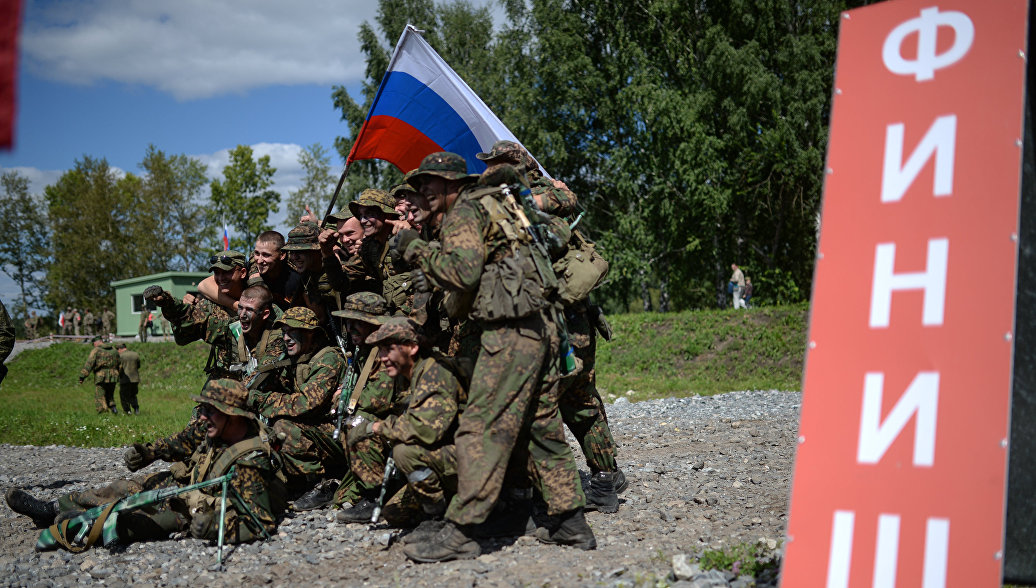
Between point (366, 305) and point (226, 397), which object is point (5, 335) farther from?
point (366, 305)

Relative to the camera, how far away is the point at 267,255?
703 cm

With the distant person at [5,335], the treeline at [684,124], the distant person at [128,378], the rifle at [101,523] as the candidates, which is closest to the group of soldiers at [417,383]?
the rifle at [101,523]

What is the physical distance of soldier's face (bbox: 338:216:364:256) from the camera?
703 centimetres

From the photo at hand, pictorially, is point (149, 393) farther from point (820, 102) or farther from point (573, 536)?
point (820, 102)

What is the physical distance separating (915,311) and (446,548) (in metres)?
2.97

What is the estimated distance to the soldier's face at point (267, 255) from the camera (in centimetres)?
703

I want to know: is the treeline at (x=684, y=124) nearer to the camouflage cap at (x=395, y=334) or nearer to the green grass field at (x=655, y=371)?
the green grass field at (x=655, y=371)

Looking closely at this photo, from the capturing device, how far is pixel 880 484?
2.87 meters

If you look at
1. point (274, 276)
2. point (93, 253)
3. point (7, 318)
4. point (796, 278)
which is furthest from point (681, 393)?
point (93, 253)

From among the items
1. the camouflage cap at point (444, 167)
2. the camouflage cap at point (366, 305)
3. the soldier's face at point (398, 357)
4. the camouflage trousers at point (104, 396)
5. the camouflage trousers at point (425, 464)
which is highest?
the camouflage cap at point (444, 167)

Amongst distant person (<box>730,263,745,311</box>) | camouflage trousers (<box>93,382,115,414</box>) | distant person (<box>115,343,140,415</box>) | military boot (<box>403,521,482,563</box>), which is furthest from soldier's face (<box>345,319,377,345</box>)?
distant person (<box>730,263,745,311</box>)

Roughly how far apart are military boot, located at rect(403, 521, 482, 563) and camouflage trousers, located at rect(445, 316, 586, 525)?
0.20 metres

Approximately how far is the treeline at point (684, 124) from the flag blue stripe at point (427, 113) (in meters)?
18.9

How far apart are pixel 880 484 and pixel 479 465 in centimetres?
227
